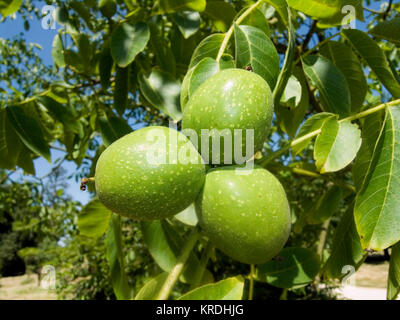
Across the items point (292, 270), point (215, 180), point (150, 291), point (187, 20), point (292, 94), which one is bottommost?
point (292, 270)

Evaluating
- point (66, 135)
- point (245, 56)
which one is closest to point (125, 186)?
point (245, 56)

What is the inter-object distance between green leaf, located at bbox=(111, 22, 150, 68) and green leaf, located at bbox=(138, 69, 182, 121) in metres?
0.10

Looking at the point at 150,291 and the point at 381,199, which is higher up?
the point at 381,199

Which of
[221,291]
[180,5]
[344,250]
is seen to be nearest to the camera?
[221,291]

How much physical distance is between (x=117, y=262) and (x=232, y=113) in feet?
2.72

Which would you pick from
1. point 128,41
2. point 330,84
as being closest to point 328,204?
point 330,84

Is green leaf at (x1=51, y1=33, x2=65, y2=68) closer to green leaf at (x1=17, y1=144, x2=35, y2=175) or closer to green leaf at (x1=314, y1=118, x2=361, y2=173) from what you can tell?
green leaf at (x1=17, y1=144, x2=35, y2=175)

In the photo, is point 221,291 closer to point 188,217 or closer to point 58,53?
point 188,217

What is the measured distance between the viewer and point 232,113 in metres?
0.86

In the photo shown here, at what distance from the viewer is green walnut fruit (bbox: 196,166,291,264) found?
84 centimetres

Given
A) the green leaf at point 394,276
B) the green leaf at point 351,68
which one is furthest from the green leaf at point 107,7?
the green leaf at point 394,276

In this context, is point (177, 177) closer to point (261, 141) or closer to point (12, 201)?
point (261, 141)

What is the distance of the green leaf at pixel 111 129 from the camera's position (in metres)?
1.48
